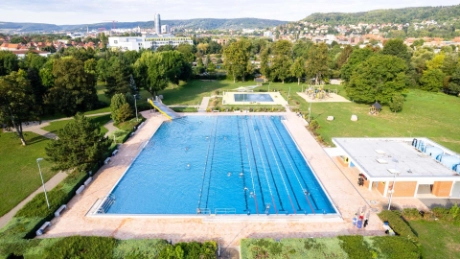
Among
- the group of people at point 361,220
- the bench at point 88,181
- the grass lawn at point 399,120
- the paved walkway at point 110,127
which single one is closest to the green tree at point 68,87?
the paved walkway at point 110,127

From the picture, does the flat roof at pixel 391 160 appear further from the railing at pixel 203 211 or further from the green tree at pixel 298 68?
the green tree at pixel 298 68

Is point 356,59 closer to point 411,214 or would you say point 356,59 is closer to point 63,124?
point 411,214

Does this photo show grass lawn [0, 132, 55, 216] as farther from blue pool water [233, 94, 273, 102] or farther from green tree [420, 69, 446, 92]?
green tree [420, 69, 446, 92]

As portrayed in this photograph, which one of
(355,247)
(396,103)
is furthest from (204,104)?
(355,247)

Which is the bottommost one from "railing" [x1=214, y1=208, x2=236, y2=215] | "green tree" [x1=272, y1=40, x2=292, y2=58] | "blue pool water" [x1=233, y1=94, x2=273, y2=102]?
"railing" [x1=214, y1=208, x2=236, y2=215]

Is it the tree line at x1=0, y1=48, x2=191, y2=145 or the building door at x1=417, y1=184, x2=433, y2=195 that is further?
the tree line at x1=0, y1=48, x2=191, y2=145

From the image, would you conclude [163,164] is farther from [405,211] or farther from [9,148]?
[405,211]

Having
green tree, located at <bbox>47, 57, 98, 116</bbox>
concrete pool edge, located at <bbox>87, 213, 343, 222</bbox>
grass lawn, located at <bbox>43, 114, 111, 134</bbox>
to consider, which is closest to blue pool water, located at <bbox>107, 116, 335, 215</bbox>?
concrete pool edge, located at <bbox>87, 213, 343, 222</bbox>
